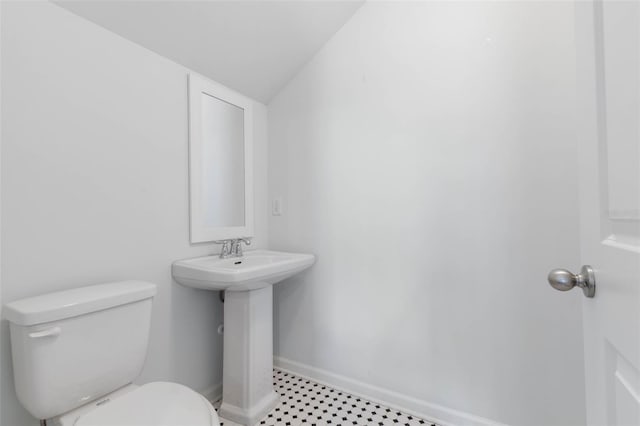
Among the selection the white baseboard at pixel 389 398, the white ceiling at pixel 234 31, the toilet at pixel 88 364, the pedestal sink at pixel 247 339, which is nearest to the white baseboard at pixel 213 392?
the pedestal sink at pixel 247 339

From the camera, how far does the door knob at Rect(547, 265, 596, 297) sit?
0.53 m

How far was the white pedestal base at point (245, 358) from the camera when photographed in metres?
1.43

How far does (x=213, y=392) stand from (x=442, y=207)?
1597 millimetres

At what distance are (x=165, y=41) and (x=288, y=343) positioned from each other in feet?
5.98

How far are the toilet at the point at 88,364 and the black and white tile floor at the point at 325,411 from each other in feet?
2.09

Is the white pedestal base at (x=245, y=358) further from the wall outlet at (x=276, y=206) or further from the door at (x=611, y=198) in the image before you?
the door at (x=611, y=198)

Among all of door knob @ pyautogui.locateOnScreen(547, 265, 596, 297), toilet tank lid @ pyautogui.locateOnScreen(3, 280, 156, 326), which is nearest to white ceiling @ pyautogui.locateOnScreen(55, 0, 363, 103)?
toilet tank lid @ pyautogui.locateOnScreen(3, 280, 156, 326)

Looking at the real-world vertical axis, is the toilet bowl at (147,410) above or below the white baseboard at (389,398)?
above

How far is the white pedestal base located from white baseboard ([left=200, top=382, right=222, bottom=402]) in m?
0.15

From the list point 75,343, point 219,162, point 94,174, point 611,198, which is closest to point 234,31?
point 219,162

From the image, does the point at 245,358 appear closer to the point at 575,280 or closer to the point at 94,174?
the point at 94,174

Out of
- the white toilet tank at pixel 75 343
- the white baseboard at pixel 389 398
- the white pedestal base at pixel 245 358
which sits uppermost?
the white toilet tank at pixel 75 343

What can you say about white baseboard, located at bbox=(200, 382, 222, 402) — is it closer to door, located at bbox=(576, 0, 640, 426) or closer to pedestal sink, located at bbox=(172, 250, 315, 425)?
pedestal sink, located at bbox=(172, 250, 315, 425)

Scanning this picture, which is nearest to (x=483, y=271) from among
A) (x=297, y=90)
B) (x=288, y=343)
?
(x=288, y=343)
